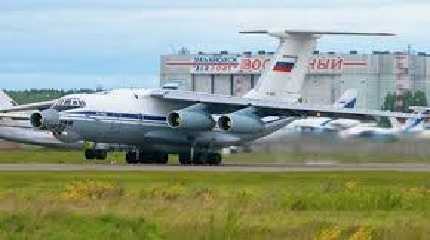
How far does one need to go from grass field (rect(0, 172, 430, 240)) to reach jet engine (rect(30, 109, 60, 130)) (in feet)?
48.8

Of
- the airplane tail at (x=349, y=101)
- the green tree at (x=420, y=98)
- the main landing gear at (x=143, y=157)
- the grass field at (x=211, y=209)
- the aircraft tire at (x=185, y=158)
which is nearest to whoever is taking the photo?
the grass field at (x=211, y=209)

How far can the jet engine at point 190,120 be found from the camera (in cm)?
6419

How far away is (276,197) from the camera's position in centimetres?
3403

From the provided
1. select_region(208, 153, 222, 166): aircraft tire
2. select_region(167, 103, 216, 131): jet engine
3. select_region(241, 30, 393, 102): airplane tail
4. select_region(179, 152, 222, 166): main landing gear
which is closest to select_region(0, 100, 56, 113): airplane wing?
select_region(167, 103, 216, 131): jet engine

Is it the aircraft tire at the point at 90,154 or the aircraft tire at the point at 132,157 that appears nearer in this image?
the aircraft tire at the point at 132,157

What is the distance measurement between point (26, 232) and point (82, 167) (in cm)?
3462

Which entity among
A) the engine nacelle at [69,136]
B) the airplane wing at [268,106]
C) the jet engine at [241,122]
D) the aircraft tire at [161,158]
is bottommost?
the aircraft tire at [161,158]

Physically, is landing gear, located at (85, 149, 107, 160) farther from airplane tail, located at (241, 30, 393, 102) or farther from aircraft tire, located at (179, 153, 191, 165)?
airplane tail, located at (241, 30, 393, 102)

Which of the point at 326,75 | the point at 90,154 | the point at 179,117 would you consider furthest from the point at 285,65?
the point at 326,75

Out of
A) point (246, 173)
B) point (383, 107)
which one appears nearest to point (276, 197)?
point (246, 173)

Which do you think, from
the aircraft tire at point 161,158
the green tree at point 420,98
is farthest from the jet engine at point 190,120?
the green tree at point 420,98

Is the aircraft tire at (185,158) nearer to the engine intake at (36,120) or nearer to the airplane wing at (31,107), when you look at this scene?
the airplane wing at (31,107)

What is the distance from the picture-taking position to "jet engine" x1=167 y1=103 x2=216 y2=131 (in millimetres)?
64188

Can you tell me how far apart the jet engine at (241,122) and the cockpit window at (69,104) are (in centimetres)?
669
